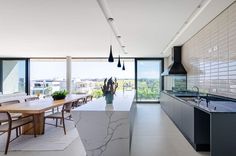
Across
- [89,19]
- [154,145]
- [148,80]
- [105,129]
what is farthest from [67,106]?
[148,80]

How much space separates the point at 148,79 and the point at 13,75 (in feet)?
24.9

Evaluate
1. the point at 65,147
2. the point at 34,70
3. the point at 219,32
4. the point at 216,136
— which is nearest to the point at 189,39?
the point at 219,32

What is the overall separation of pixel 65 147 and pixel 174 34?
440 cm

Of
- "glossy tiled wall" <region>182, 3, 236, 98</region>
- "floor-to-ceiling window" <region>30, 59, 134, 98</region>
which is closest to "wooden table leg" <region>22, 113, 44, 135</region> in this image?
"glossy tiled wall" <region>182, 3, 236, 98</region>

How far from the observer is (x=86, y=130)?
2971 mm

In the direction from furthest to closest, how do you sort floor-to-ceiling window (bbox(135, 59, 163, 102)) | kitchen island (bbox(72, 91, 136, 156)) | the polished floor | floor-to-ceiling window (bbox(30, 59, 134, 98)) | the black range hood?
floor-to-ceiling window (bbox(30, 59, 134, 98)) < floor-to-ceiling window (bbox(135, 59, 163, 102)) < the black range hood < the polished floor < kitchen island (bbox(72, 91, 136, 156))

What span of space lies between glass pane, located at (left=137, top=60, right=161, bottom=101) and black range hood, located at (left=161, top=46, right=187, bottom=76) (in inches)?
125

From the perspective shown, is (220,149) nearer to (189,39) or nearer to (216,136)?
(216,136)

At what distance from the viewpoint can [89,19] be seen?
4812 millimetres

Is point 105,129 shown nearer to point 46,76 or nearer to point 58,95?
point 58,95

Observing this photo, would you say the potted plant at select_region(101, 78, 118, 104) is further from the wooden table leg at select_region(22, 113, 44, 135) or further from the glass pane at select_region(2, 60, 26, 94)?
the glass pane at select_region(2, 60, 26, 94)

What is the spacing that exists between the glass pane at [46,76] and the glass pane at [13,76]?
0.48 m

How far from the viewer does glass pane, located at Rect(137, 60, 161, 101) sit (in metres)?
11.8

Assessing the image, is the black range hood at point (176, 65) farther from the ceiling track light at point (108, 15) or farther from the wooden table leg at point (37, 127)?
the wooden table leg at point (37, 127)
